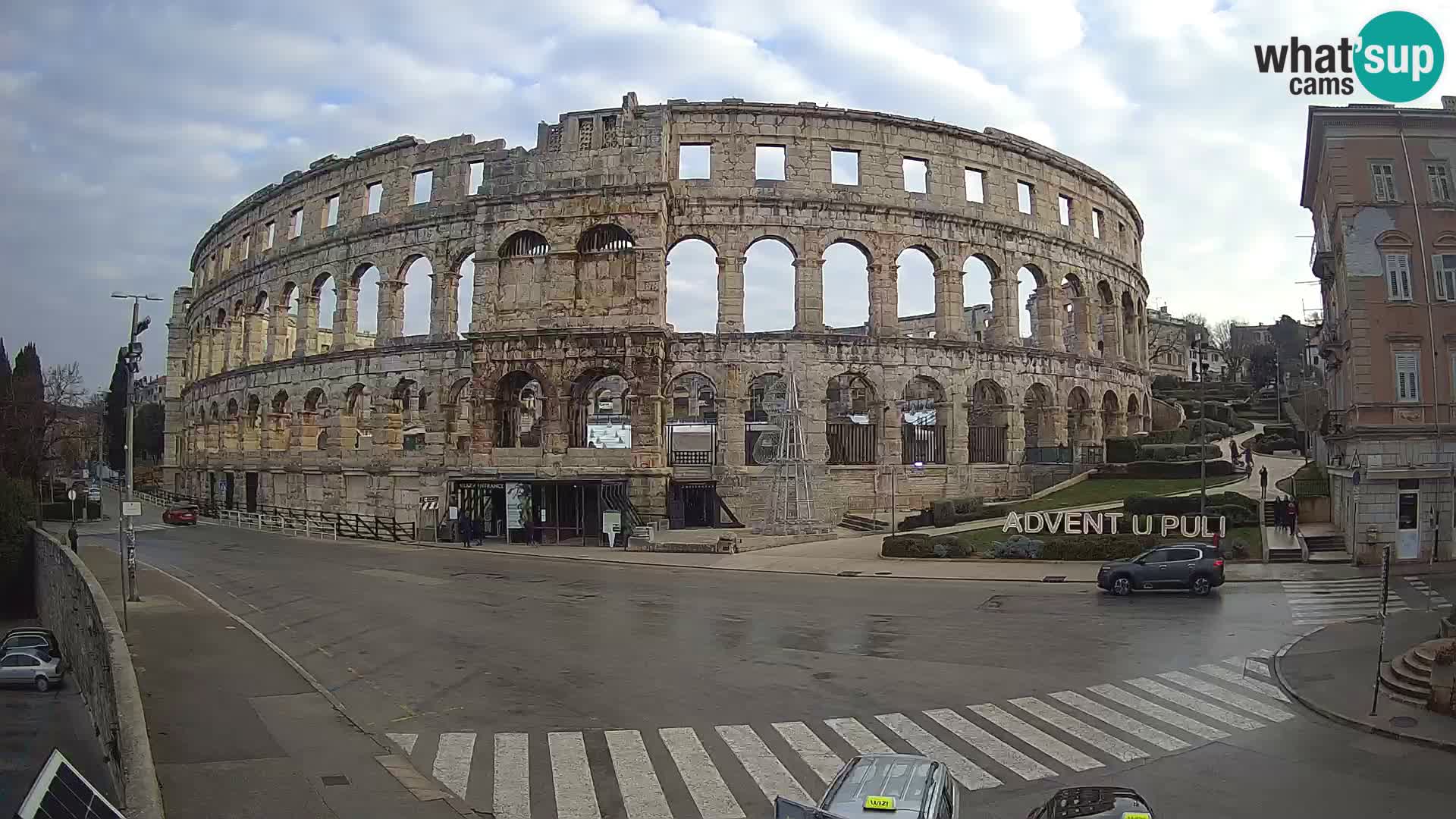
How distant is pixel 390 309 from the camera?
50.5m

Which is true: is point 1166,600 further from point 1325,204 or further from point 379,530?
point 379,530

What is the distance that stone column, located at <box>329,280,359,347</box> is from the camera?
52125 millimetres

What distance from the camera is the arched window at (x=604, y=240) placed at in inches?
1721

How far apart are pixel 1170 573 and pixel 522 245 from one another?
107 ft

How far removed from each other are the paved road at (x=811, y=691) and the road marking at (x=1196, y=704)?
42mm

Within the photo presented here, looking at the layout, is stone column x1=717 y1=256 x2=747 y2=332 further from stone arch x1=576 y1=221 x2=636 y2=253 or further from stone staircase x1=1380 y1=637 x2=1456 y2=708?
stone staircase x1=1380 y1=637 x2=1456 y2=708

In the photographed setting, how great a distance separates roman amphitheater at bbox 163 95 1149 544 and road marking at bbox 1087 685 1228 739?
27402mm

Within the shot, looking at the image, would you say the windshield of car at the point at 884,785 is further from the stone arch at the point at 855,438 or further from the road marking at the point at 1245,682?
the stone arch at the point at 855,438

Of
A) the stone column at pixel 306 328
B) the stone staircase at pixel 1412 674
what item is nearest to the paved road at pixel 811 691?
the stone staircase at pixel 1412 674

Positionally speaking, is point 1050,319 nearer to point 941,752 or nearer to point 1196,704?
point 1196,704

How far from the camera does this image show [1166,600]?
2392cm

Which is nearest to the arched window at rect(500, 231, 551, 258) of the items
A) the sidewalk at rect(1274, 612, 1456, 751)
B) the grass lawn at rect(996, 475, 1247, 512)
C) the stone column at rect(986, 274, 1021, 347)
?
the stone column at rect(986, 274, 1021, 347)

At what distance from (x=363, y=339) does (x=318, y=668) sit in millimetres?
67755

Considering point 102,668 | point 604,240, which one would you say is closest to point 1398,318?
point 604,240
